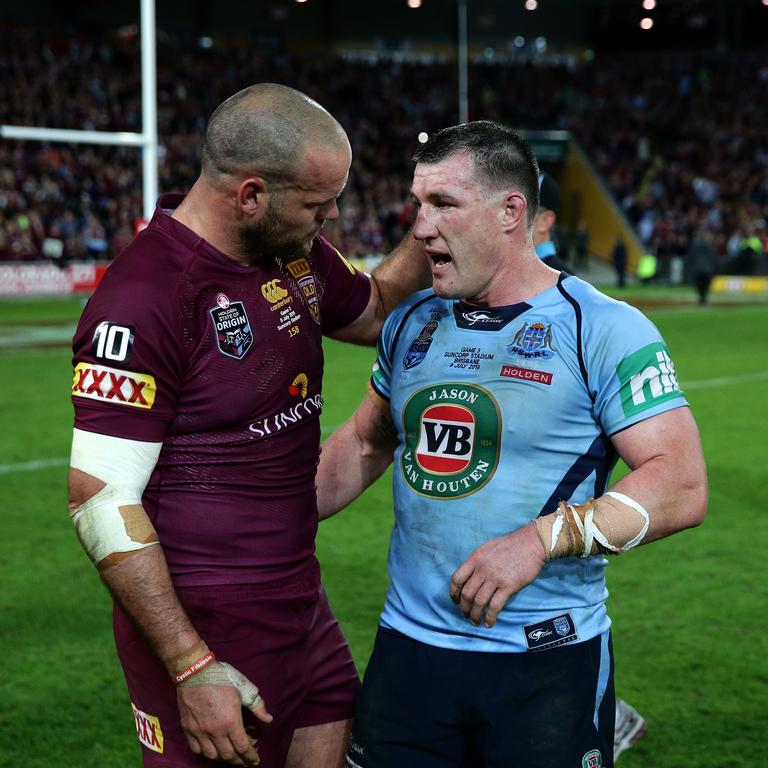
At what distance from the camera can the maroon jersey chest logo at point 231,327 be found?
2.52 metres

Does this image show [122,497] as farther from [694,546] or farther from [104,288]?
[694,546]

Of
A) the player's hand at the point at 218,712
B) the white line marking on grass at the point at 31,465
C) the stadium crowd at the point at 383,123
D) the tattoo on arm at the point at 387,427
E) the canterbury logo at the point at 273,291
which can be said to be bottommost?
the white line marking on grass at the point at 31,465

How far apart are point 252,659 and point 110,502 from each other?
0.55m

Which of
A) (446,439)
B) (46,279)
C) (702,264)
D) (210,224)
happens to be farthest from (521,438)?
(702,264)

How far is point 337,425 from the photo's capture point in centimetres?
1018

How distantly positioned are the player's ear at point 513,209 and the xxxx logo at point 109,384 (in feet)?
3.09

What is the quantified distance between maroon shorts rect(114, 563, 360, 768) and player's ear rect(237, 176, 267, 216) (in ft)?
2.82

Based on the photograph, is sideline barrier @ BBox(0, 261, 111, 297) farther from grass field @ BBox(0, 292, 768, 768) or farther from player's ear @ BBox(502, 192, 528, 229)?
player's ear @ BBox(502, 192, 528, 229)

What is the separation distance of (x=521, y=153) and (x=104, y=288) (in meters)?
1.03

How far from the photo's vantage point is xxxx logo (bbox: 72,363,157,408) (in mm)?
2334

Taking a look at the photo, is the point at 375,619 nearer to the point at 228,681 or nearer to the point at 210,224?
the point at 228,681

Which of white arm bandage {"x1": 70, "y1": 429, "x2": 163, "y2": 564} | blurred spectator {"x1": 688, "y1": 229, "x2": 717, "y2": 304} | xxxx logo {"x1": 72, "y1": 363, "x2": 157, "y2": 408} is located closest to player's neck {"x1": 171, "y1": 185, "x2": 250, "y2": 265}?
xxxx logo {"x1": 72, "y1": 363, "x2": 157, "y2": 408}

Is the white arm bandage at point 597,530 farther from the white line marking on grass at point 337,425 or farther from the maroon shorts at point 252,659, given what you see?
the white line marking on grass at point 337,425

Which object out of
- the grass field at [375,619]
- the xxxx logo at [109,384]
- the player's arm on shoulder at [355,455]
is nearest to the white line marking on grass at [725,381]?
the grass field at [375,619]
